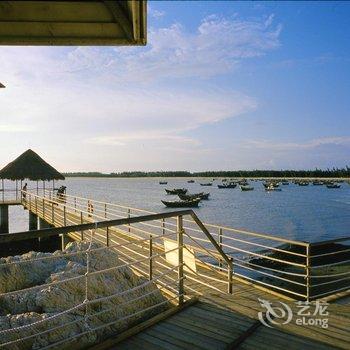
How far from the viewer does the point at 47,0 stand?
2.67 m

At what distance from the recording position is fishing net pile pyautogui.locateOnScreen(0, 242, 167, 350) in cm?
369

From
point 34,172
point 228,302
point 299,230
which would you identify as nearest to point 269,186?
point 299,230

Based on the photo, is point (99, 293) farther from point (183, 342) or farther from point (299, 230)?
point (299, 230)

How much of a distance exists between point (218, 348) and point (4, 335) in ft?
7.13

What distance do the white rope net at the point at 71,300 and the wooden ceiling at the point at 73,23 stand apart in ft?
6.30

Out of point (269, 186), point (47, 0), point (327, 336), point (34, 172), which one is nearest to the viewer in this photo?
point (47, 0)

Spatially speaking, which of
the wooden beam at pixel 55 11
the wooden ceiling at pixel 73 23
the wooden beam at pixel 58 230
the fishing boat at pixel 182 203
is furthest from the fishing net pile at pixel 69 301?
the fishing boat at pixel 182 203

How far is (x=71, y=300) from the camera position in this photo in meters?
4.54

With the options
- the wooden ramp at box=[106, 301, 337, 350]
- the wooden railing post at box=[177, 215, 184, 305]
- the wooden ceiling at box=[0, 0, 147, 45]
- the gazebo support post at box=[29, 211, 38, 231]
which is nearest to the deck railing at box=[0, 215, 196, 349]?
the wooden railing post at box=[177, 215, 184, 305]

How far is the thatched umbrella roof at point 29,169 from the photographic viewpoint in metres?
27.0

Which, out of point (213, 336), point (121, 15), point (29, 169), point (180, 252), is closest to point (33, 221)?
point (29, 169)

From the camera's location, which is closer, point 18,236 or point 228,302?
point 18,236

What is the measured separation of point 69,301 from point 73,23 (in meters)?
3.29

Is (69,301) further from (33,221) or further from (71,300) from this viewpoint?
(33,221)
